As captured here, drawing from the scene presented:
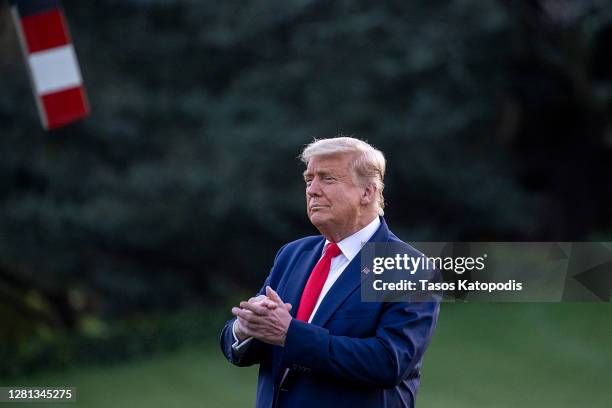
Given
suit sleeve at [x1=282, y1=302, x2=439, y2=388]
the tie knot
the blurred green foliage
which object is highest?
the blurred green foliage

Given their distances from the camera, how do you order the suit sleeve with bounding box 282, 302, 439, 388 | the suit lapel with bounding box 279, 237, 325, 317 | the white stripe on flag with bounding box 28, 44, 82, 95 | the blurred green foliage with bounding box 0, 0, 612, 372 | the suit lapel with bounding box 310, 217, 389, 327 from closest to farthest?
the suit sleeve with bounding box 282, 302, 439, 388, the suit lapel with bounding box 310, 217, 389, 327, the suit lapel with bounding box 279, 237, 325, 317, the white stripe on flag with bounding box 28, 44, 82, 95, the blurred green foliage with bounding box 0, 0, 612, 372

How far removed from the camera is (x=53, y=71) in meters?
4.41

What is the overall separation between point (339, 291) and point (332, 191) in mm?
306

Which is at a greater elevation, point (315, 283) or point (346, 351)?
point (315, 283)

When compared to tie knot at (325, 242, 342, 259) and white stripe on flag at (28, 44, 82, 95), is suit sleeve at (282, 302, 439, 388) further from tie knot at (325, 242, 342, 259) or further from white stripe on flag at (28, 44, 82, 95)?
white stripe on flag at (28, 44, 82, 95)

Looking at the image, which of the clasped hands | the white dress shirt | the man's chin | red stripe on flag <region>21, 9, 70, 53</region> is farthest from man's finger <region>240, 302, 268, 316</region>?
red stripe on flag <region>21, 9, 70, 53</region>

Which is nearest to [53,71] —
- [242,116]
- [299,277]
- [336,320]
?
[299,277]

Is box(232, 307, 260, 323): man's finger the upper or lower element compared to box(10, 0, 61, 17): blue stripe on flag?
lower

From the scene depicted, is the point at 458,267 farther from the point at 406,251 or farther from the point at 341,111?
the point at 341,111

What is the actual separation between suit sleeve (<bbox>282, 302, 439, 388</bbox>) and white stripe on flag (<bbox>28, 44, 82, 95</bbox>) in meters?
2.20

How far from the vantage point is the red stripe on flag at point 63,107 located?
4.41 metres

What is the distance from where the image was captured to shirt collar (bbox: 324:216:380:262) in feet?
9.64

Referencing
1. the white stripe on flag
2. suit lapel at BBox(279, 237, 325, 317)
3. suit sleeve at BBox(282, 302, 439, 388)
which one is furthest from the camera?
the white stripe on flag

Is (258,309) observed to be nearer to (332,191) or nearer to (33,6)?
(332,191)
